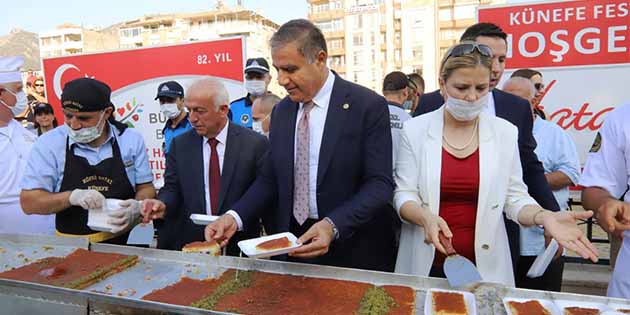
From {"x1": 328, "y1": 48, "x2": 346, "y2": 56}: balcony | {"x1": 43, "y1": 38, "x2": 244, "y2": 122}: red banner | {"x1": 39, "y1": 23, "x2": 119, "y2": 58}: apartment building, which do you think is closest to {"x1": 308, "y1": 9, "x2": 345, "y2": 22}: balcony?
{"x1": 328, "y1": 48, "x2": 346, "y2": 56}: balcony

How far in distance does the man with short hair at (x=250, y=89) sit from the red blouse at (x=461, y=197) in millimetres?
3431

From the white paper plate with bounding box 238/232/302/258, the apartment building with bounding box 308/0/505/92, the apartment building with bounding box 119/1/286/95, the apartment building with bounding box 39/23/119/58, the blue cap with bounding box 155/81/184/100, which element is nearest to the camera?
the white paper plate with bounding box 238/232/302/258

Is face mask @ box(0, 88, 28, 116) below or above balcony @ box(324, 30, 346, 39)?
below

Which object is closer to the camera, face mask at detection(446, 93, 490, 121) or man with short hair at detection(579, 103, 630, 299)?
man with short hair at detection(579, 103, 630, 299)

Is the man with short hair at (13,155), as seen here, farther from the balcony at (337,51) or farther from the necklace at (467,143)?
the balcony at (337,51)

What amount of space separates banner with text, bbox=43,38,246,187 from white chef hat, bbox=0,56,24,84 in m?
2.48

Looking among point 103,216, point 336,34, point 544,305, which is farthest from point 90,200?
point 336,34

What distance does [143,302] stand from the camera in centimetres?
169

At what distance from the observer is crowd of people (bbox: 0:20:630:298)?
1.97 meters

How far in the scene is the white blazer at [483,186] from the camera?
1995 millimetres

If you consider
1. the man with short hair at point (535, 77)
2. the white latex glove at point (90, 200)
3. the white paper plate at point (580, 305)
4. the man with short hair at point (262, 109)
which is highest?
the man with short hair at point (535, 77)

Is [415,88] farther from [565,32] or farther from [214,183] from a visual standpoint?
[214,183]

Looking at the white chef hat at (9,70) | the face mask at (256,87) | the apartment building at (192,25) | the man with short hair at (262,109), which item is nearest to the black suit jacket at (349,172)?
the man with short hair at (262,109)

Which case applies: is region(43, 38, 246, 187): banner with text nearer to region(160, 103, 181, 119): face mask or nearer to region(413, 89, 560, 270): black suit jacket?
region(160, 103, 181, 119): face mask
